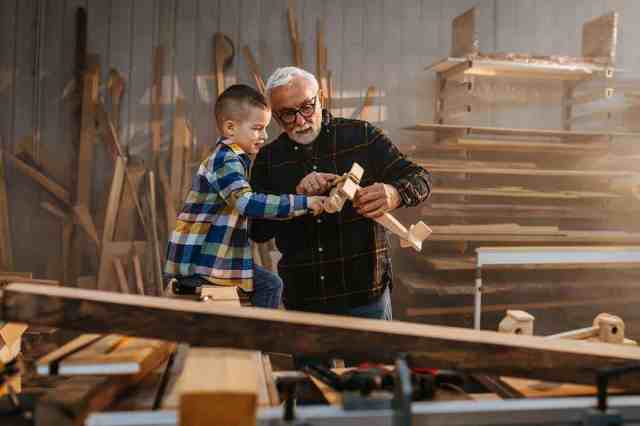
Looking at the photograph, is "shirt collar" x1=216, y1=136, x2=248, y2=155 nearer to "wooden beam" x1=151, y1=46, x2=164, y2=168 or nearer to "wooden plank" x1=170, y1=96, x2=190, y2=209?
"wooden plank" x1=170, y1=96, x2=190, y2=209

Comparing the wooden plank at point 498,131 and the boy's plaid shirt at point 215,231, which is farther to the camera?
the wooden plank at point 498,131

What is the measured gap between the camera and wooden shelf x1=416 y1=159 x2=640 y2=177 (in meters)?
4.43

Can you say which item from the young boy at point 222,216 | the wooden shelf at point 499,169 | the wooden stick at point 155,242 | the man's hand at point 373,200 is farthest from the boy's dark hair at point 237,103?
the wooden stick at point 155,242

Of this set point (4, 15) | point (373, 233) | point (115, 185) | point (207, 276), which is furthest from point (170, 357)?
point (4, 15)

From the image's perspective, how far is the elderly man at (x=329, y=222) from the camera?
7.20 feet

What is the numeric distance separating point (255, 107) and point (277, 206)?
455mm

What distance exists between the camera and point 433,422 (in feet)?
3.16

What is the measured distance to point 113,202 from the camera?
4422 mm

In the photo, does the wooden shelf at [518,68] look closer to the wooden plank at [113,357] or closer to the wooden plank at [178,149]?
the wooden plank at [178,149]

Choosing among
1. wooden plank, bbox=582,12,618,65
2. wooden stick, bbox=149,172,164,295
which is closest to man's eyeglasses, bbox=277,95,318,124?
wooden stick, bbox=149,172,164,295

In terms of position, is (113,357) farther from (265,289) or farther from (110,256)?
(110,256)

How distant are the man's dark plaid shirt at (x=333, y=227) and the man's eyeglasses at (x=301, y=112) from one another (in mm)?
127

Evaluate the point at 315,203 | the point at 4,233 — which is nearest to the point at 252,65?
the point at 4,233

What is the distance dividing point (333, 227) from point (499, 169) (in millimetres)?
2758
